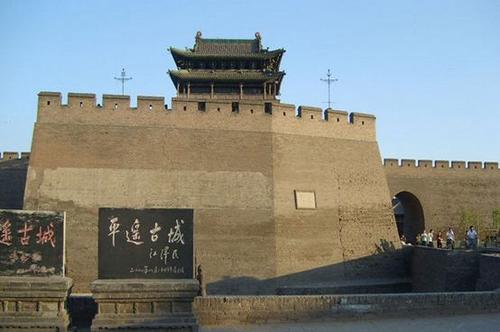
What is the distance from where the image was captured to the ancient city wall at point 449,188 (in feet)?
66.5

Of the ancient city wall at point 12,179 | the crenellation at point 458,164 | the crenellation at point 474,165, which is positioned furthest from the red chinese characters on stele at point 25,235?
the crenellation at point 474,165

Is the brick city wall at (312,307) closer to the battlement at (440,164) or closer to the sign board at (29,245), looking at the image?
the sign board at (29,245)

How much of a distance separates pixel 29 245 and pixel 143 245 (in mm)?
1238

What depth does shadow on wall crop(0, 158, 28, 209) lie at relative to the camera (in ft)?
56.1

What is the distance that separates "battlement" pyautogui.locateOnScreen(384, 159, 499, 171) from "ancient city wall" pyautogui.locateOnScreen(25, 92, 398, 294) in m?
5.57

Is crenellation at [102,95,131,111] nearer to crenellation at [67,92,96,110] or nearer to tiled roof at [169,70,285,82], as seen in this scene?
crenellation at [67,92,96,110]

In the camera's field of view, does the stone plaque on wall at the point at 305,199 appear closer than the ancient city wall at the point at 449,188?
Yes

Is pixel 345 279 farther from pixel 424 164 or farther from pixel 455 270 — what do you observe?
pixel 424 164

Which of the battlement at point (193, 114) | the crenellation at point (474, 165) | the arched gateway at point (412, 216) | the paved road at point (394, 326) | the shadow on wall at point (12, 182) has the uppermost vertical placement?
the battlement at point (193, 114)

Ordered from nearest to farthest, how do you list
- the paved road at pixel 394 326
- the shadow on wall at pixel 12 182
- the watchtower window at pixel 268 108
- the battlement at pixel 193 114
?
the paved road at pixel 394 326, the battlement at pixel 193 114, the watchtower window at pixel 268 108, the shadow on wall at pixel 12 182

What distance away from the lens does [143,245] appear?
239 inches

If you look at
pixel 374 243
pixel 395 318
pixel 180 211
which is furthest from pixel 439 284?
pixel 180 211

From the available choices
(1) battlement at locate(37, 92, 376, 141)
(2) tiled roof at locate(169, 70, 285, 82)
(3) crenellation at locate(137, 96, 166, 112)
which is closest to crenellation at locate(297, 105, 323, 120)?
(1) battlement at locate(37, 92, 376, 141)

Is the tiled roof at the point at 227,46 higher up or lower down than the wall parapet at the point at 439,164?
higher up
